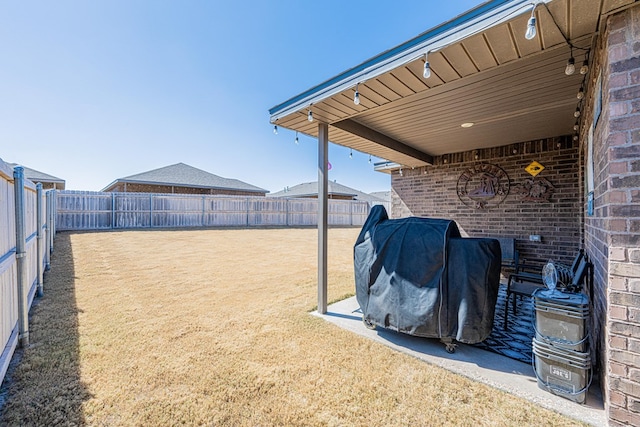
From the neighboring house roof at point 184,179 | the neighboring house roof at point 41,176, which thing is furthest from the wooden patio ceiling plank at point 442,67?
the neighboring house roof at point 41,176

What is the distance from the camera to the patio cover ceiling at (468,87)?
1778 millimetres

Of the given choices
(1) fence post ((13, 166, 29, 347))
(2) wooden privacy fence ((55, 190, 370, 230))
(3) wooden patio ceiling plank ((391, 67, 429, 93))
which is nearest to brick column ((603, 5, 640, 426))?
(3) wooden patio ceiling plank ((391, 67, 429, 93))

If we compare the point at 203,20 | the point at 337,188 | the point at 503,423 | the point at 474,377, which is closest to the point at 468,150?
the point at 474,377

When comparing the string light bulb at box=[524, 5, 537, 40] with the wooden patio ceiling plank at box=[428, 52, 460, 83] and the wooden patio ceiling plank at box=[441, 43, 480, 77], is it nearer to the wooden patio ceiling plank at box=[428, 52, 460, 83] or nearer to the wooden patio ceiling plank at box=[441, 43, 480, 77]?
the wooden patio ceiling plank at box=[441, 43, 480, 77]

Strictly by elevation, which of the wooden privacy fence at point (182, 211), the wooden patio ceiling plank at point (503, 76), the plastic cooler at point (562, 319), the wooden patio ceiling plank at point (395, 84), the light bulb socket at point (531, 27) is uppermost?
the wooden patio ceiling plank at point (503, 76)

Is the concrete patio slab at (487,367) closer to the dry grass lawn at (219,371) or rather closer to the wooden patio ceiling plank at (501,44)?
the dry grass lawn at (219,371)

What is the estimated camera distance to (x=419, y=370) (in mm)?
2354

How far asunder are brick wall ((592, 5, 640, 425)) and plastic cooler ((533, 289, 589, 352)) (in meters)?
0.30

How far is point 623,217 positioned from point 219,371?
2985mm

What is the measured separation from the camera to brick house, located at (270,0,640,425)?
1.56 meters

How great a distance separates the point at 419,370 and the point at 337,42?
25.1ft

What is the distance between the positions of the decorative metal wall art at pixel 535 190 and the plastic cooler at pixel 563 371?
3.84 m

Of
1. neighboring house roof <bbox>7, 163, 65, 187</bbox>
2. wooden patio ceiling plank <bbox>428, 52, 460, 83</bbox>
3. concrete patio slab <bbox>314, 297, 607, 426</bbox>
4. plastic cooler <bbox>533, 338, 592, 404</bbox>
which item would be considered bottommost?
concrete patio slab <bbox>314, 297, 607, 426</bbox>

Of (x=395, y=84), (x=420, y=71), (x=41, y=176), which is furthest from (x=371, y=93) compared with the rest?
(x=41, y=176)
